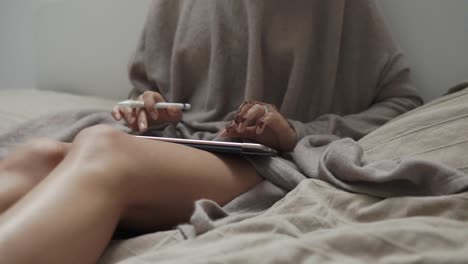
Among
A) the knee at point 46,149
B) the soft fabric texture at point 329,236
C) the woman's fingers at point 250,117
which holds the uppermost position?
the woman's fingers at point 250,117

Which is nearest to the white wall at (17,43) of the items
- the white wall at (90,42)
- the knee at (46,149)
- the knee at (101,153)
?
the white wall at (90,42)

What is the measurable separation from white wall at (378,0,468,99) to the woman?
0.36 ft

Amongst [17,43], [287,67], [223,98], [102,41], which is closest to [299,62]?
[287,67]

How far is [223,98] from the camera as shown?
99cm

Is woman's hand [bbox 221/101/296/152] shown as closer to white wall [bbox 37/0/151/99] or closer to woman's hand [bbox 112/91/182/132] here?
woman's hand [bbox 112/91/182/132]

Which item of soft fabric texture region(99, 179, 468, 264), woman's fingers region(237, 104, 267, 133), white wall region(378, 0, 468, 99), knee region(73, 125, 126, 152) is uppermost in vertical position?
white wall region(378, 0, 468, 99)

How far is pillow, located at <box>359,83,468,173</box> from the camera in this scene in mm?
587

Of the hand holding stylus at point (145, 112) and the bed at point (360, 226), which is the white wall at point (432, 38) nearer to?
the bed at point (360, 226)

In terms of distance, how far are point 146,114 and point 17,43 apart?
3.40 feet

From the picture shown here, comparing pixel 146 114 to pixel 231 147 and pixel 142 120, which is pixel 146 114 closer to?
pixel 142 120

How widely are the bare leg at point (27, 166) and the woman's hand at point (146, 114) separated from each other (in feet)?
0.67

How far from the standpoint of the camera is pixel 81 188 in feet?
1.61

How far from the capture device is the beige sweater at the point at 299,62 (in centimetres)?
94

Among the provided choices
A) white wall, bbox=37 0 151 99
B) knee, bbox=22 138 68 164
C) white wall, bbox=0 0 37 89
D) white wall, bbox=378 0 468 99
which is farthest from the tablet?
white wall, bbox=0 0 37 89
